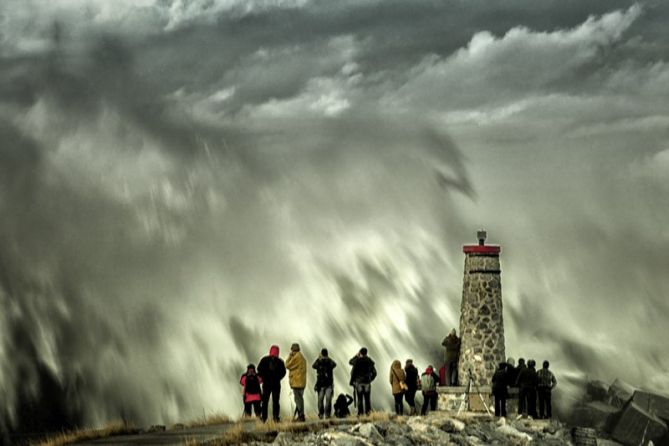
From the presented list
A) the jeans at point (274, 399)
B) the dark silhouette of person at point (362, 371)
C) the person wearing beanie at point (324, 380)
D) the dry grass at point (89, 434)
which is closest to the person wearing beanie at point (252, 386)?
the jeans at point (274, 399)

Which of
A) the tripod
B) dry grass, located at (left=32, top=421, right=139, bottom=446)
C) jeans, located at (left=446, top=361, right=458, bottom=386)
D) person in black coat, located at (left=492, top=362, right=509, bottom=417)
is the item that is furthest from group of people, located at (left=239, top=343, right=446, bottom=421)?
jeans, located at (left=446, top=361, right=458, bottom=386)

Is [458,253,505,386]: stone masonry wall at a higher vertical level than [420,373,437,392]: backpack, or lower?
higher

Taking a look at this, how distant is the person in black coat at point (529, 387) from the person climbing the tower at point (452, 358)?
350cm

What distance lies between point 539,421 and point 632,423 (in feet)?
19.2

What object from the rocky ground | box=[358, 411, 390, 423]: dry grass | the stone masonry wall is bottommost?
the rocky ground

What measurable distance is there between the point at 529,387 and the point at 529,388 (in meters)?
0.05

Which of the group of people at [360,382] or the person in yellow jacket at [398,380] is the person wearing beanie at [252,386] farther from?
the person in yellow jacket at [398,380]

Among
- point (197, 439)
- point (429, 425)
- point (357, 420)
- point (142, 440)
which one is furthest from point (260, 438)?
point (429, 425)

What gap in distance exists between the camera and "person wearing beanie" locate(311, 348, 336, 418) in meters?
27.3

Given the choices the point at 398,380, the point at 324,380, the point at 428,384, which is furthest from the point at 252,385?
the point at 428,384

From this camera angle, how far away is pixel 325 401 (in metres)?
28.0

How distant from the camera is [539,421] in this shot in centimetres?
3431

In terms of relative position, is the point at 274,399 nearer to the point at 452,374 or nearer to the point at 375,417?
the point at 375,417

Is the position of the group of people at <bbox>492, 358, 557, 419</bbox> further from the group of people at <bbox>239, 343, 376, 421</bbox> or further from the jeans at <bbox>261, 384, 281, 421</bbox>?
the jeans at <bbox>261, 384, 281, 421</bbox>
